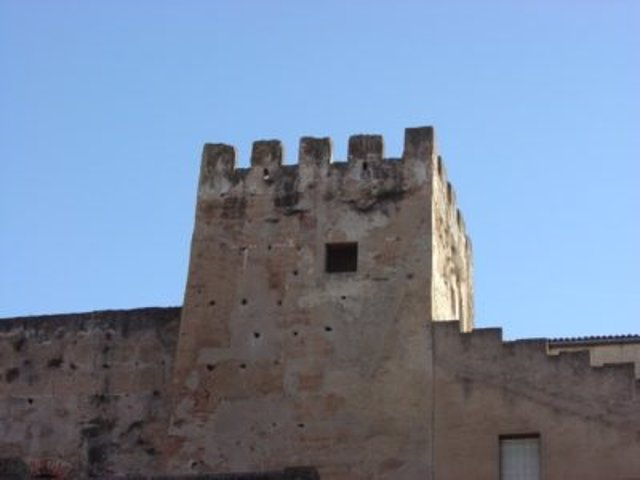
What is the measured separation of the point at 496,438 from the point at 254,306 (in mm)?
4900

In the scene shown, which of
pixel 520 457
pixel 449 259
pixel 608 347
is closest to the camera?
pixel 520 457

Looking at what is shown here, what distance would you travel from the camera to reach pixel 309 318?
24.4m

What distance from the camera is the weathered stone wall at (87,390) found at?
26.1 m

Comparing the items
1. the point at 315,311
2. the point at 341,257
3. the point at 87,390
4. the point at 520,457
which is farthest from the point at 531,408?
the point at 87,390

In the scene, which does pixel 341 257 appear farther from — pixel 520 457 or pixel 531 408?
pixel 520 457

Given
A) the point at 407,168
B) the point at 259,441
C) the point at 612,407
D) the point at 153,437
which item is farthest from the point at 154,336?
the point at 612,407

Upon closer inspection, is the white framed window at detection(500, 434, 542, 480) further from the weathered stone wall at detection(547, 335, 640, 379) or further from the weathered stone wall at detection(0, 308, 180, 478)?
the weathered stone wall at detection(0, 308, 180, 478)

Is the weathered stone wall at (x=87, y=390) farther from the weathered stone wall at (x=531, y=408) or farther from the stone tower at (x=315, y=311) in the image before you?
the weathered stone wall at (x=531, y=408)

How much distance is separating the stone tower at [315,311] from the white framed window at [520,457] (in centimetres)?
120

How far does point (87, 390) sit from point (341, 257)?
5700 mm

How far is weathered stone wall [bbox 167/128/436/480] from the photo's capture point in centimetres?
2338

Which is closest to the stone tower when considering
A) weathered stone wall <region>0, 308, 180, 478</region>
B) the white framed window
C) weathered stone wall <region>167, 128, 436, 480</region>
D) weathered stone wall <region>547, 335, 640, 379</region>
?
weathered stone wall <region>167, 128, 436, 480</region>

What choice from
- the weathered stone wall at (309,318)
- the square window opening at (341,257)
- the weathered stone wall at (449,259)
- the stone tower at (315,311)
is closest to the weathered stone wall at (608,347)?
the weathered stone wall at (449,259)

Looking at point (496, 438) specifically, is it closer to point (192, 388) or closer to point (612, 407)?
point (612, 407)
